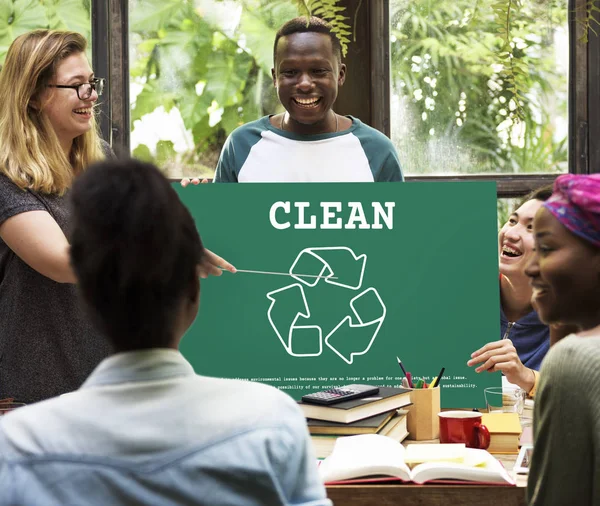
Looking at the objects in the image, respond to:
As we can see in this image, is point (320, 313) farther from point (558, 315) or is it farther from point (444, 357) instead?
point (558, 315)

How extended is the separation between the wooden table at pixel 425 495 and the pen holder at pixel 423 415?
0.36 metres

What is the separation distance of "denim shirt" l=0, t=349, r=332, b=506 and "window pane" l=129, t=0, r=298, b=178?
2.33m

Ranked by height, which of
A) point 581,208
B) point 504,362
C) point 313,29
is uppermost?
point 313,29

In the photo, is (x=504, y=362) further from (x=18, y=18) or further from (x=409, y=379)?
(x=18, y=18)

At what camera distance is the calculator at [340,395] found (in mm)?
1766

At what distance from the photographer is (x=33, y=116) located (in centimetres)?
218

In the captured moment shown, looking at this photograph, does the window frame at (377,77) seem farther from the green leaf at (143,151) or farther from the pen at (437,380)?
the pen at (437,380)

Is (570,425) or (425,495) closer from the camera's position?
(570,425)

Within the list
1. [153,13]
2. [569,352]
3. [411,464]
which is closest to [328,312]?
[411,464]

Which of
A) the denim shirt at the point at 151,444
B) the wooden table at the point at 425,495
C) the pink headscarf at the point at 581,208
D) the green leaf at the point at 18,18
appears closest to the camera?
the denim shirt at the point at 151,444

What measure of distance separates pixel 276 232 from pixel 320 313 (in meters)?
0.22

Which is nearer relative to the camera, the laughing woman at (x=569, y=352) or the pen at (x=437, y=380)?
the laughing woman at (x=569, y=352)

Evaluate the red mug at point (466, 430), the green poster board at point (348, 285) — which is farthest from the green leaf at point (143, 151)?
the red mug at point (466, 430)

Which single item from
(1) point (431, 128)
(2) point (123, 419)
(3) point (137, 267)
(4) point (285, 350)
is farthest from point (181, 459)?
(1) point (431, 128)
